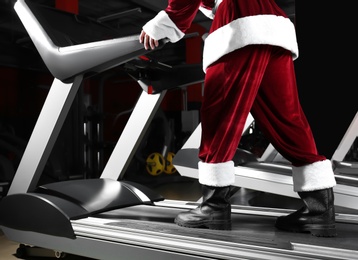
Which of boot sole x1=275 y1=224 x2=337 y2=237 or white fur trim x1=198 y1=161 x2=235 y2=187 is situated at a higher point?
white fur trim x1=198 y1=161 x2=235 y2=187

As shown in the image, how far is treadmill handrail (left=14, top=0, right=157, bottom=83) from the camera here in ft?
6.17

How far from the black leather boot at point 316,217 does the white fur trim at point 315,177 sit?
1.0 inches

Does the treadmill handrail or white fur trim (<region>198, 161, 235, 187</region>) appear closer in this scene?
white fur trim (<region>198, 161, 235, 187</region>)

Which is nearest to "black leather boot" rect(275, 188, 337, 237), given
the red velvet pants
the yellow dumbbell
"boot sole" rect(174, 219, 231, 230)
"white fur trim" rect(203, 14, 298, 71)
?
the red velvet pants

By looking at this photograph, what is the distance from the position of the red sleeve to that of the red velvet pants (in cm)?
24

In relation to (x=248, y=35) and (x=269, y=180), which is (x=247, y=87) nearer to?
(x=248, y=35)

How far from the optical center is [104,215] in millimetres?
2127

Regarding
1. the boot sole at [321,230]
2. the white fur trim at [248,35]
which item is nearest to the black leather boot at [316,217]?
the boot sole at [321,230]

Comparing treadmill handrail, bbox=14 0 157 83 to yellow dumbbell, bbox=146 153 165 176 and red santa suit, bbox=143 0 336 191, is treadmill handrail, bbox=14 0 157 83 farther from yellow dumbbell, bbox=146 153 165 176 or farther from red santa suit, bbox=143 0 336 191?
yellow dumbbell, bbox=146 153 165 176

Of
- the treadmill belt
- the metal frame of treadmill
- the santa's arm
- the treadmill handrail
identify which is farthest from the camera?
the metal frame of treadmill

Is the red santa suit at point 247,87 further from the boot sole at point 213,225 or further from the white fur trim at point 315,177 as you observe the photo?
the boot sole at point 213,225

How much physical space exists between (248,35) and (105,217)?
3.71ft

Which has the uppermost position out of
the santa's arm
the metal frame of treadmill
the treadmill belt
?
the santa's arm

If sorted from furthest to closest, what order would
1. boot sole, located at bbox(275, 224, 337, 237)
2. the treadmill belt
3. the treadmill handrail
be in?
the treadmill handrail < boot sole, located at bbox(275, 224, 337, 237) < the treadmill belt
